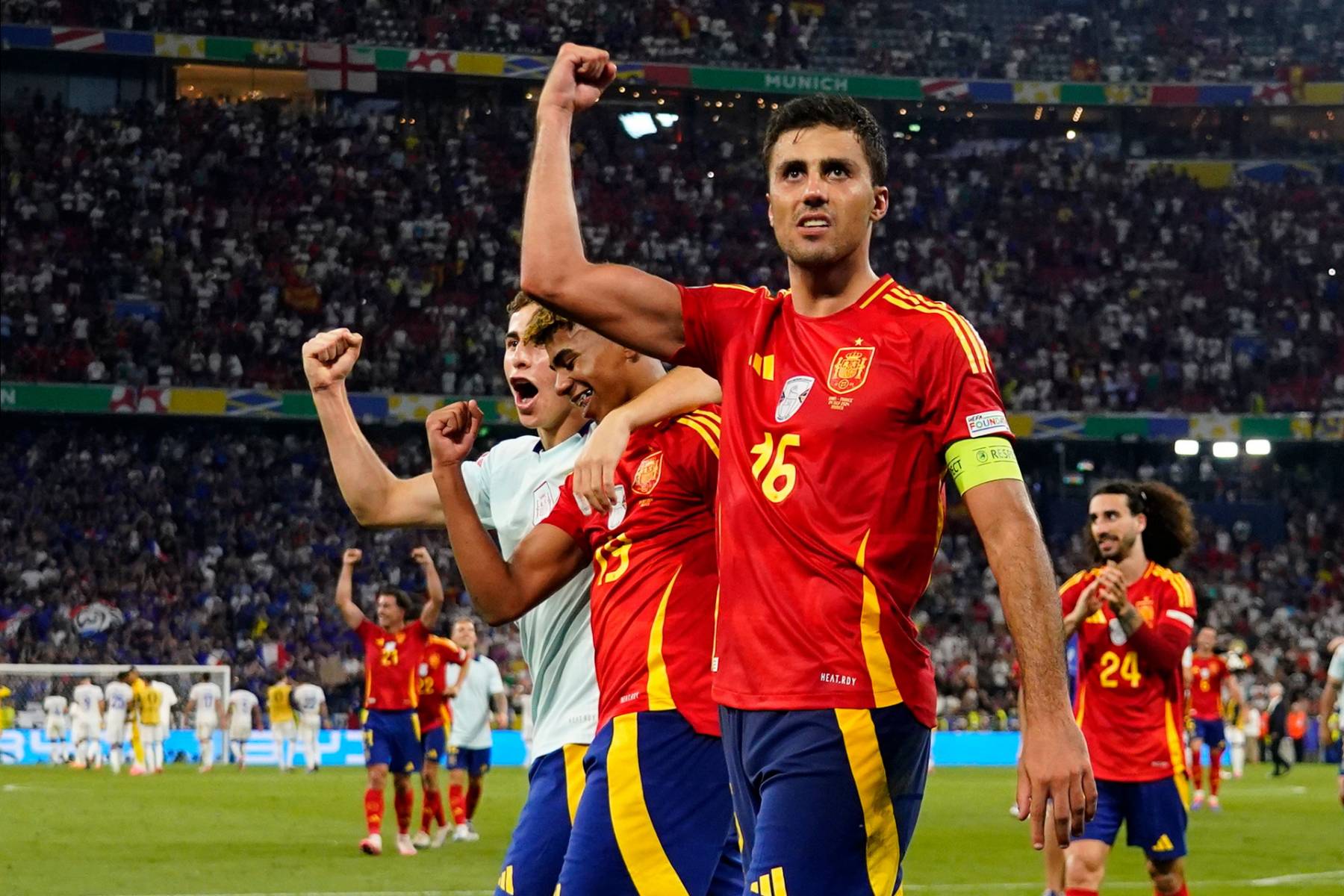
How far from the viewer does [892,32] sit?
51.8 m

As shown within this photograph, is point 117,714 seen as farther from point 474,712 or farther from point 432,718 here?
point 432,718

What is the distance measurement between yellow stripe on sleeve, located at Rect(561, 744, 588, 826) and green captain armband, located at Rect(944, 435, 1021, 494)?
5.33 ft

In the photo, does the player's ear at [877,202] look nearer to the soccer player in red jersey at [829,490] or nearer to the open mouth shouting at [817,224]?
the soccer player in red jersey at [829,490]

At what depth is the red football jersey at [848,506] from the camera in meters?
3.77

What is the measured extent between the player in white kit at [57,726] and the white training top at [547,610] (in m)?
27.6

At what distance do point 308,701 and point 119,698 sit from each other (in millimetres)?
→ 3119

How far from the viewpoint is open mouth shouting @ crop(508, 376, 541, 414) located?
538 centimetres

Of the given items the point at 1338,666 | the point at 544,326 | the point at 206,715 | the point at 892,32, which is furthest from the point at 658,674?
the point at 892,32

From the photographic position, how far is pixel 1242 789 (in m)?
27.4

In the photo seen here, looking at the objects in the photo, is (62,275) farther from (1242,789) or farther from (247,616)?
(1242,789)

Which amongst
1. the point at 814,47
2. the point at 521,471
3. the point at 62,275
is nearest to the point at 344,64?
the point at 62,275

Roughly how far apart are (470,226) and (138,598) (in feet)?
44.3

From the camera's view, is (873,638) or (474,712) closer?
(873,638)

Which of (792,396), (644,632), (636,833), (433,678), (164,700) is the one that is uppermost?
(792,396)
